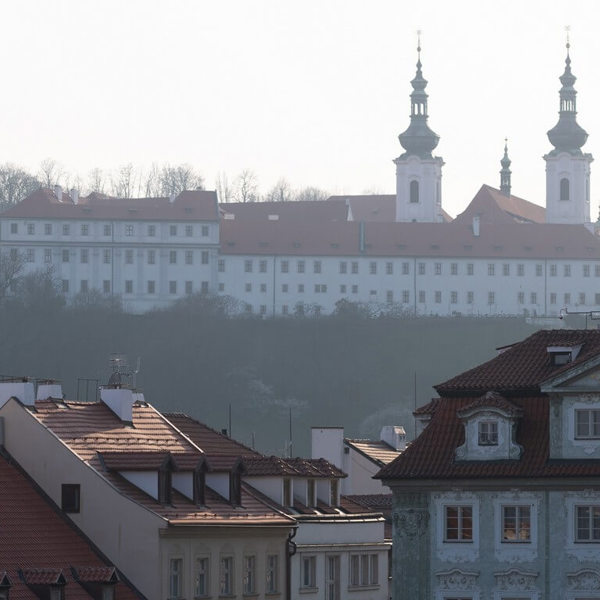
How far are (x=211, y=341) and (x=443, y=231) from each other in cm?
1802

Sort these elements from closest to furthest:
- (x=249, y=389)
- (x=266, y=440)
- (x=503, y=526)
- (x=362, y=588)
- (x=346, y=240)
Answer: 1. (x=503, y=526)
2. (x=362, y=588)
3. (x=266, y=440)
4. (x=249, y=389)
5. (x=346, y=240)

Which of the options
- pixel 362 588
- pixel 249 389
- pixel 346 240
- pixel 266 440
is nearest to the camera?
pixel 362 588

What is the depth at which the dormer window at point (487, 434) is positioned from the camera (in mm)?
29094

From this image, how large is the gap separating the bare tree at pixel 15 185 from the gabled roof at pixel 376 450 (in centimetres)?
13540

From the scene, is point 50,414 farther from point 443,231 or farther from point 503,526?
point 443,231

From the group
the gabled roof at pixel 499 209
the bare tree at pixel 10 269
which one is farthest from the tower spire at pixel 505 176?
the bare tree at pixel 10 269

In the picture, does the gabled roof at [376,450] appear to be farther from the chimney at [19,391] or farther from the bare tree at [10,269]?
the bare tree at [10,269]

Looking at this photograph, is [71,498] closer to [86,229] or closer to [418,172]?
[86,229]

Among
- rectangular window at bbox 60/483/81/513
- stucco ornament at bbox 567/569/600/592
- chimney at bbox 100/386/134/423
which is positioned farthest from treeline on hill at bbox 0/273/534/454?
rectangular window at bbox 60/483/81/513

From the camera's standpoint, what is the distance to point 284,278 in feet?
533

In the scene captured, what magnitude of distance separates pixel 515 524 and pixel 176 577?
4165mm

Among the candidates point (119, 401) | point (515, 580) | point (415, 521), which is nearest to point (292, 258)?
point (119, 401)

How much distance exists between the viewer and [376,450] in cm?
4328

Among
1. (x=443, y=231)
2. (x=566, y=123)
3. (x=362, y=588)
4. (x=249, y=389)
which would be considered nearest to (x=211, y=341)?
(x=249, y=389)
